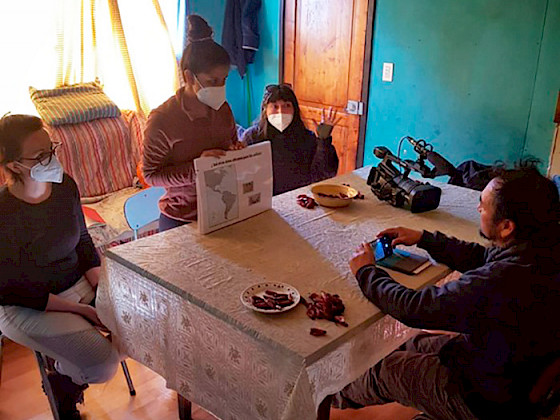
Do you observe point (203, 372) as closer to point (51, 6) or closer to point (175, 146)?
point (175, 146)

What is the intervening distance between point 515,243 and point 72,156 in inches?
97.9

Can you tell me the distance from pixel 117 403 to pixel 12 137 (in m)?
1.05

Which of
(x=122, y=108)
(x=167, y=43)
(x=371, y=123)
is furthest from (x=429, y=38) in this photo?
(x=122, y=108)

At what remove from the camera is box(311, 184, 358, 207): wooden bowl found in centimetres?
188

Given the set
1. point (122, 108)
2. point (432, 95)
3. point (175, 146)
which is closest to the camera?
point (175, 146)

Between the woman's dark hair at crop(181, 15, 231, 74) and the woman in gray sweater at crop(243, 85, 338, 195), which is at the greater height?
the woman's dark hair at crop(181, 15, 231, 74)

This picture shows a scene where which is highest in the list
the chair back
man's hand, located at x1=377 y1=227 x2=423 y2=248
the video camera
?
the video camera

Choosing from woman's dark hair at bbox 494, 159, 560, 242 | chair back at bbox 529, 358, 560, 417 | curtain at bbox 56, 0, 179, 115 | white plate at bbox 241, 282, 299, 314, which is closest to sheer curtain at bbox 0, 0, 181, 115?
curtain at bbox 56, 0, 179, 115

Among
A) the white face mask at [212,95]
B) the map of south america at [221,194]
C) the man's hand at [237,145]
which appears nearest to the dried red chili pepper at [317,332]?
the map of south america at [221,194]

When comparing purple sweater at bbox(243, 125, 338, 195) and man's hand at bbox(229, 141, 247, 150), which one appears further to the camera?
purple sweater at bbox(243, 125, 338, 195)

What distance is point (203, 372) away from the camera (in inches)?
52.7

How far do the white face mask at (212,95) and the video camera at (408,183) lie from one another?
2.10 ft

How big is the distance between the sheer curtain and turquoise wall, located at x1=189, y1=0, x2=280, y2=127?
36 cm

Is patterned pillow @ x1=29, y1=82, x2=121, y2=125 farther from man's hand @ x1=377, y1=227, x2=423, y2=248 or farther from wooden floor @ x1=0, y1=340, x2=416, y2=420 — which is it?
man's hand @ x1=377, y1=227, x2=423, y2=248
